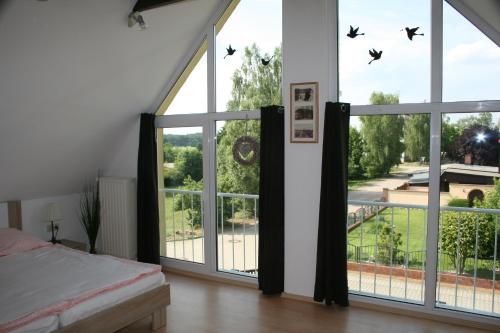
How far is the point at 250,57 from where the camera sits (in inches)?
172

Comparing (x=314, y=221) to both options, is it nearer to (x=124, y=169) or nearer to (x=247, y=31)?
(x=247, y=31)

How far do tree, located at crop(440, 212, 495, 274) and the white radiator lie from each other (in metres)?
3.51

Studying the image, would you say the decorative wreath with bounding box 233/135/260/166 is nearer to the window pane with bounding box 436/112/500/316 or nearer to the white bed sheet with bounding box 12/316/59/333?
the window pane with bounding box 436/112/500/316

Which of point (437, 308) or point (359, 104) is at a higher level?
point (359, 104)

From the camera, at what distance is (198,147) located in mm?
4742

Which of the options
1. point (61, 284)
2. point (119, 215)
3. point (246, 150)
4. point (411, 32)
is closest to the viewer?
point (61, 284)

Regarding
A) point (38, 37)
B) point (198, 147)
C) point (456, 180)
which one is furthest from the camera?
point (198, 147)

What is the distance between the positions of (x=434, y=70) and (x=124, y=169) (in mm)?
3780

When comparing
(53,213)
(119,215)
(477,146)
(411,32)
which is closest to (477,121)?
(477,146)

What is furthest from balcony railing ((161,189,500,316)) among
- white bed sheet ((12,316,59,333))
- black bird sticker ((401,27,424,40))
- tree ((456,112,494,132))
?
white bed sheet ((12,316,59,333))

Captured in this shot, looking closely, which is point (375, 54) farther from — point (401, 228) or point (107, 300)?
point (107, 300)

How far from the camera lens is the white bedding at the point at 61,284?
2.60 m

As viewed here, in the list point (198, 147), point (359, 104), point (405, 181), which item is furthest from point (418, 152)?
point (198, 147)

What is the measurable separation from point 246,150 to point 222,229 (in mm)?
1090
